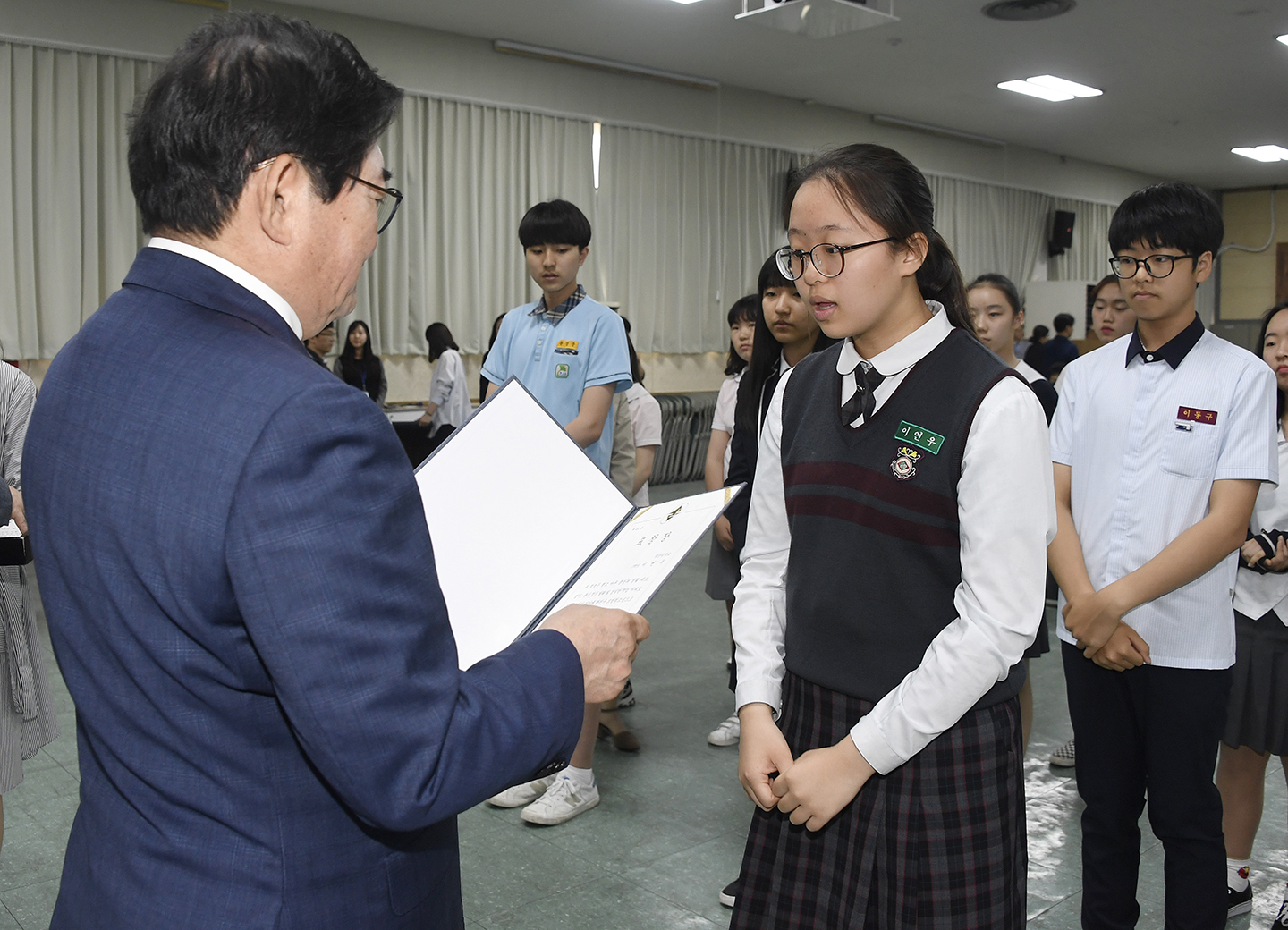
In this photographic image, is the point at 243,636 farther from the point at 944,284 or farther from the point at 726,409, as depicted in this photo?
the point at 726,409

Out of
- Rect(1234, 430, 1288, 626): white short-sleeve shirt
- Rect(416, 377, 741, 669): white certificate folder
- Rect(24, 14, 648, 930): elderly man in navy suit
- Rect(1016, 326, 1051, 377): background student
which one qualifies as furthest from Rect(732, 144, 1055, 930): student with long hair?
Rect(1016, 326, 1051, 377): background student

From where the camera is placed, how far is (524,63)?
8562 mm

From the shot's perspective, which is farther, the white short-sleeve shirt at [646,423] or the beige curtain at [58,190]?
the beige curtain at [58,190]

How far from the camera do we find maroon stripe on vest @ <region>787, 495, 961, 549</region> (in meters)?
1.31

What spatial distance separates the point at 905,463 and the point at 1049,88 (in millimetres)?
9672

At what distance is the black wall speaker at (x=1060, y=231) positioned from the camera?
13047 millimetres

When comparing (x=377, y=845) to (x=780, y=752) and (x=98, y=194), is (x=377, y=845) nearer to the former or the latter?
(x=780, y=752)

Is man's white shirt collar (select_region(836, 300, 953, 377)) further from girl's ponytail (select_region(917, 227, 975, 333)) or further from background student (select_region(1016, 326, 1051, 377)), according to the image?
background student (select_region(1016, 326, 1051, 377))

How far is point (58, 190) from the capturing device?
6.55 m

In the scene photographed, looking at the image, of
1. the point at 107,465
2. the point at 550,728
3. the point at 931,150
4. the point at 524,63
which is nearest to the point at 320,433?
the point at 107,465

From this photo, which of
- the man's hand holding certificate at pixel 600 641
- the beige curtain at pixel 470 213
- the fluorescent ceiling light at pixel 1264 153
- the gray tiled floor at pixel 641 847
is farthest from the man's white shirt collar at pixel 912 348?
the fluorescent ceiling light at pixel 1264 153

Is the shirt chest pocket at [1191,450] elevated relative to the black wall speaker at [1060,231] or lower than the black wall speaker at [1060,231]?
lower

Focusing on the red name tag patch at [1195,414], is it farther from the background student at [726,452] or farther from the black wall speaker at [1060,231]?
the black wall speaker at [1060,231]

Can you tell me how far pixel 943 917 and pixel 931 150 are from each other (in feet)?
38.0
